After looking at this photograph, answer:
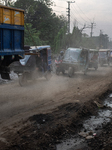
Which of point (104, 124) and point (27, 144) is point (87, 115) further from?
point (27, 144)

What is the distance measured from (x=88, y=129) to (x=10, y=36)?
3.64 metres

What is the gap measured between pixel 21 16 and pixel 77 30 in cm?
2890

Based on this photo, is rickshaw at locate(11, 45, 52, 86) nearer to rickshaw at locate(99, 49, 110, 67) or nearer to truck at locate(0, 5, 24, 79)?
truck at locate(0, 5, 24, 79)

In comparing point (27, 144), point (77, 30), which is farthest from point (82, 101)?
point (77, 30)

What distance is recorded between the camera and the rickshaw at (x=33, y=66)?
11.1 meters

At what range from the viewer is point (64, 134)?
5.04 m

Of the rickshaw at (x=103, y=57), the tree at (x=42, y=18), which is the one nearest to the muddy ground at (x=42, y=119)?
the rickshaw at (x=103, y=57)

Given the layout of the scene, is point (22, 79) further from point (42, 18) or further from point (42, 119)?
point (42, 18)

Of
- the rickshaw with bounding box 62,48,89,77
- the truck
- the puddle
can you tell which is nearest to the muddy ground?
the puddle

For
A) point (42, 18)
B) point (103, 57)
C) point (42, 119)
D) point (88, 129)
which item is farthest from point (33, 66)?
point (42, 18)

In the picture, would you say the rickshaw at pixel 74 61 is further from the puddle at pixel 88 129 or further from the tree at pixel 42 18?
the tree at pixel 42 18

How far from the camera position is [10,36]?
6.68 m

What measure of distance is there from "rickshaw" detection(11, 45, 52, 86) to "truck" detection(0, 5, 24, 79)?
3539mm

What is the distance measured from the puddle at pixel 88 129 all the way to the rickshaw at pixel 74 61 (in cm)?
837
